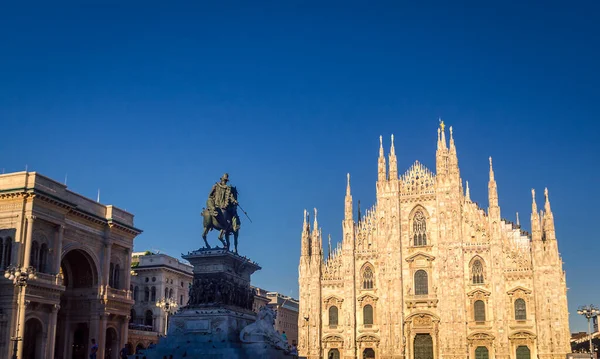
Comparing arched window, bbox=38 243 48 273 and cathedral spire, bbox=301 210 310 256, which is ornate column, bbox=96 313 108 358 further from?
cathedral spire, bbox=301 210 310 256

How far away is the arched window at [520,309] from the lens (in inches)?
2361

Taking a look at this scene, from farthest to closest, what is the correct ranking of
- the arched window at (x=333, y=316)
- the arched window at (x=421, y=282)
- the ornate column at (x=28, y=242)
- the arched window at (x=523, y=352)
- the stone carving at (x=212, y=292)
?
the arched window at (x=333, y=316) → the arched window at (x=421, y=282) → the arched window at (x=523, y=352) → the ornate column at (x=28, y=242) → the stone carving at (x=212, y=292)

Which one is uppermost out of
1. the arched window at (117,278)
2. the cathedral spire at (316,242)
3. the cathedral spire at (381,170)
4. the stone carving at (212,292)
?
the cathedral spire at (381,170)

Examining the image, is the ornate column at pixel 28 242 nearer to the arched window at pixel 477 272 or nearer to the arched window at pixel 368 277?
the arched window at pixel 368 277

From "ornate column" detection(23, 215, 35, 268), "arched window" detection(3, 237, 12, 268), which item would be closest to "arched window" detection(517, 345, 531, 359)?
"ornate column" detection(23, 215, 35, 268)

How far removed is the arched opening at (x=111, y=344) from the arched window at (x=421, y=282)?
95.3 feet

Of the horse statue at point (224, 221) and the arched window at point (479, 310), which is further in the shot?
the arched window at point (479, 310)

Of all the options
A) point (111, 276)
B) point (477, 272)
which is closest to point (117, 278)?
point (111, 276)

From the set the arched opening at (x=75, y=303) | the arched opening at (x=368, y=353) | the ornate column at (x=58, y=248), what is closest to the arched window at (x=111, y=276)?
the arched opening at (x=75, y=303)

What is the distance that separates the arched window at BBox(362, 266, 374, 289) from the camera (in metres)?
66.2

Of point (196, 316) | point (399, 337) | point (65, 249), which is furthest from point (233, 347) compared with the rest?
point (399, 337)

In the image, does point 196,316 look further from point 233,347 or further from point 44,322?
point 44,322

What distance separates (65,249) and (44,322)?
6300 millimetres

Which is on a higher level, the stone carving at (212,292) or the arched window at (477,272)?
the arched window at (477,272)
